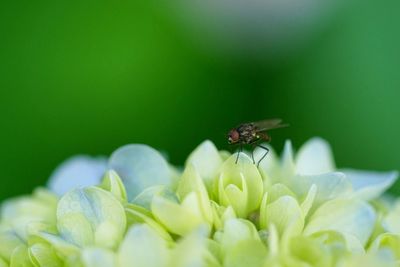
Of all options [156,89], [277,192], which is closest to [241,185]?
[277,192]

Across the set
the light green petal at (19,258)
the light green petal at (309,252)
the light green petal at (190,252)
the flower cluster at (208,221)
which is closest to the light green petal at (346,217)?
the flower cluster at (208,221)

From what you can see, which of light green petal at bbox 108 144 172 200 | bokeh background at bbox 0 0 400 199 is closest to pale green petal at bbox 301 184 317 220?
light green petal at bbox 108 144 172 200

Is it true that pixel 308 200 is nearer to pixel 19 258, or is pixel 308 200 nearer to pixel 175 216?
pixel 175 216

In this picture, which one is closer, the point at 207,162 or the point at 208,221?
the point at 208,221

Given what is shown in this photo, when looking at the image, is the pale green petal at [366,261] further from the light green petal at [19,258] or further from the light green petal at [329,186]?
the light green petal at [19,258]

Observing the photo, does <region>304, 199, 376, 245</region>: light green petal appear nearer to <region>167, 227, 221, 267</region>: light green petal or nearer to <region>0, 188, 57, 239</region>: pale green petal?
<region>167, 227, 221, 267</region>: light green petal

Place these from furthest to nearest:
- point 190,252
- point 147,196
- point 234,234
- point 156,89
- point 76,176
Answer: point 156,89 < point 76,176 < point 147,196 < point 234,234 < point 190,252

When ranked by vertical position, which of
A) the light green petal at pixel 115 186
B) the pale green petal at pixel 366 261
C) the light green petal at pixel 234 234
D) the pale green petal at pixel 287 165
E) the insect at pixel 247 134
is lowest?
the pale green petal at pixel 366 261
